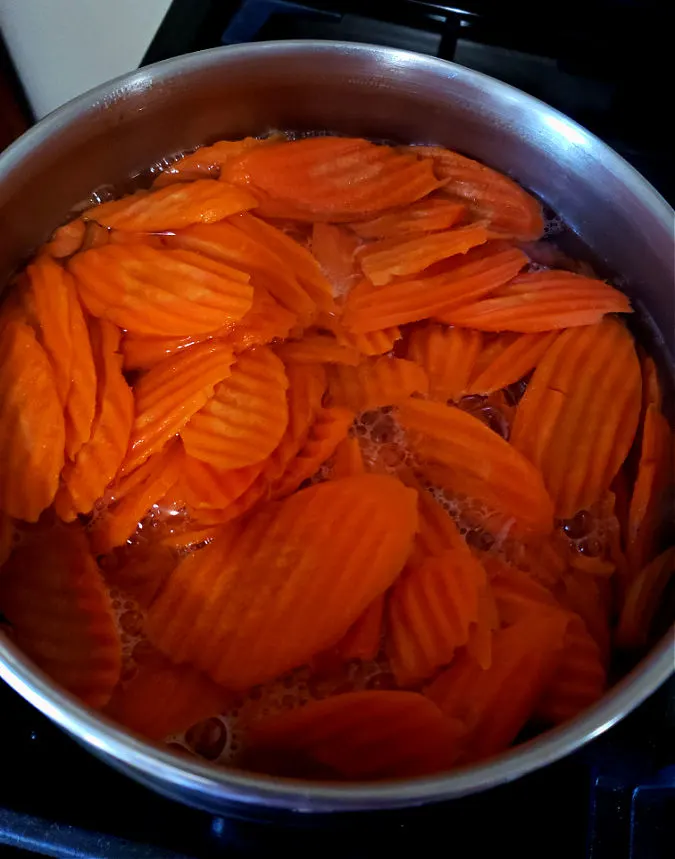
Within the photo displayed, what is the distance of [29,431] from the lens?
2.84 ft

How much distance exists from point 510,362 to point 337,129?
1.32 feet

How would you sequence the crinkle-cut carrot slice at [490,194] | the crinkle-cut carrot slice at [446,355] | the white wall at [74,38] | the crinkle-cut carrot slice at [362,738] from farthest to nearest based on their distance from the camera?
the white wall at [74,38] < the crinkle-cut carrot slice at [490,194] < the crinkle-cut carrot slice at [446,355] < the crinkle-cut carrot slice at [362,738]

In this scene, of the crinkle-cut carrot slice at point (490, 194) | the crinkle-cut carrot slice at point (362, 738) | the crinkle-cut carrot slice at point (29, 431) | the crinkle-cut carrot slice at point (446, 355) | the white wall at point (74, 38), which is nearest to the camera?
the crinkle-cut carrot slice at point (362, 738)

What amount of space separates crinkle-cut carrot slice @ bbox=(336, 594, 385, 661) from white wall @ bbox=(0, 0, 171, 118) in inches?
40.4

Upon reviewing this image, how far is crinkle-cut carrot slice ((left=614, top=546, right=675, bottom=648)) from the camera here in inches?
33.6

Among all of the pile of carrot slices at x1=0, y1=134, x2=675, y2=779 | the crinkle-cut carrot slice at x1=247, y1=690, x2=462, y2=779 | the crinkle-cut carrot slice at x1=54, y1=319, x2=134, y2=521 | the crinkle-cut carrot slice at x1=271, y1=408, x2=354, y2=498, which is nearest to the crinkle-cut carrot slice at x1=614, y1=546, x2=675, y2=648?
the pile of carrot slices at x1=0, y1=134, x2=675, y2=779

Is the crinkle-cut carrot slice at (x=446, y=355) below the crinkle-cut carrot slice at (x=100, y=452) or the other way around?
below

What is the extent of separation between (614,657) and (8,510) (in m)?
0.65

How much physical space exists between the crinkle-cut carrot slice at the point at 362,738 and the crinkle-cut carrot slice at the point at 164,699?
64mm

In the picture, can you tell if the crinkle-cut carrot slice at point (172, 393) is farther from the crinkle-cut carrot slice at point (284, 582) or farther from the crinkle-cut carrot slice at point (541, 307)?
the crinkle-cut carrot slice at point (541, 307)

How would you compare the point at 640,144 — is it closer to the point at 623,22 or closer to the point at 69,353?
the point at 623,22

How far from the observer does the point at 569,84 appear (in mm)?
1117

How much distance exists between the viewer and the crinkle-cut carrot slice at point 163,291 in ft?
3.06

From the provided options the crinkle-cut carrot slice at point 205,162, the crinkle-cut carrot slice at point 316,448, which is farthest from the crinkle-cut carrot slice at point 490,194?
the crinkle-cut carrot slice at point 316,448
